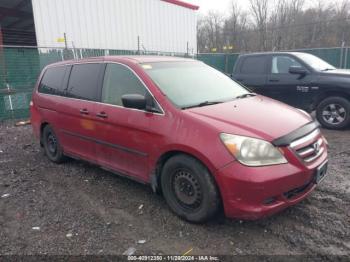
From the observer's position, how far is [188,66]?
4305 millimetres

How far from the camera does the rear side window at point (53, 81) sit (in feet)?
16.7

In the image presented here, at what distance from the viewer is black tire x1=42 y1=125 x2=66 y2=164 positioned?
17.4 feet

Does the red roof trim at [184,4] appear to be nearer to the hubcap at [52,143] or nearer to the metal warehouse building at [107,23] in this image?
the metal warehouse building at [107,23]

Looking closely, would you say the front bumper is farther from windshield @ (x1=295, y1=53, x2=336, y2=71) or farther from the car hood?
windshield @ (x1=295, y1=53, x2=336, y2=71)

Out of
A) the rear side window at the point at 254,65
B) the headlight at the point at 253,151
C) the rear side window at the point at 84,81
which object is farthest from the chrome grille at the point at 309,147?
the rear side window at the point at 254,65

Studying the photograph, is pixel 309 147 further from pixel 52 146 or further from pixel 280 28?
pixel 280 28

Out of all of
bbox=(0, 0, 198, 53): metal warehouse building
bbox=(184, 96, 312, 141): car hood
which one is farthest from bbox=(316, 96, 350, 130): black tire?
bbox=(0, 0, 198, 53): metal warehouse building

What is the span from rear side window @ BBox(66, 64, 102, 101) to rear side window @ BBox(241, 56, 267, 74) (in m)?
5.14

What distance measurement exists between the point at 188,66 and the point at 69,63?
2075 mm

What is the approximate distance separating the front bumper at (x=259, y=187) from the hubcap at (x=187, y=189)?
0.32m

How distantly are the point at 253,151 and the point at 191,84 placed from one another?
1394mm

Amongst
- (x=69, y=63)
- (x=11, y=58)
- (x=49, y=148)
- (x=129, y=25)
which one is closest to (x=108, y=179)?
(x=49, y=148)

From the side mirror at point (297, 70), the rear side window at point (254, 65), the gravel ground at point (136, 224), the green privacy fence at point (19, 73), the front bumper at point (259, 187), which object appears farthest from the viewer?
the green privacy fence at point (19, 73)

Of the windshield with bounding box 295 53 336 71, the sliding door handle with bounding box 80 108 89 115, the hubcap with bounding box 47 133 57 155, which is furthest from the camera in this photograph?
the windshield with bounding box 295 53 336 71
